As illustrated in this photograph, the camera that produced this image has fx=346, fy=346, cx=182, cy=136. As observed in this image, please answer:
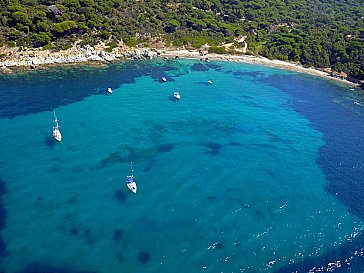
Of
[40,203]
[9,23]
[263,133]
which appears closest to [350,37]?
[263,133]

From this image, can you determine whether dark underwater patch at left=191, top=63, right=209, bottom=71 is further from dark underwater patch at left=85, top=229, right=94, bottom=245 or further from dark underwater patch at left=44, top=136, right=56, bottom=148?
dark underwater patch at left=85, top=229, right=94, bottom=245

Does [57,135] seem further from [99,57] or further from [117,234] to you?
[99,57]

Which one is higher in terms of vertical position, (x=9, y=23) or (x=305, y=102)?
(x=9, y=23)

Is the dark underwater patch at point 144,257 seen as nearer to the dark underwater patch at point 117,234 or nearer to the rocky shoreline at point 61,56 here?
the dark underwater patch at point 117,234

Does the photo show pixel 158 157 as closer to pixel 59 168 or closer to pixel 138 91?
pixel 59 168

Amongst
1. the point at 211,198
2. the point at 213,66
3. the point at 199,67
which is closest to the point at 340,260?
the point at 211,198

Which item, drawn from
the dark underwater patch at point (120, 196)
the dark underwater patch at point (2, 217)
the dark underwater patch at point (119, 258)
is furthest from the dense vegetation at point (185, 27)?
the dark underwater patch at point (119, 258)

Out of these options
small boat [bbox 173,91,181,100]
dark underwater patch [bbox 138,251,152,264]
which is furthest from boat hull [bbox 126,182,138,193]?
small boat [bbox 173,91,181,100]
